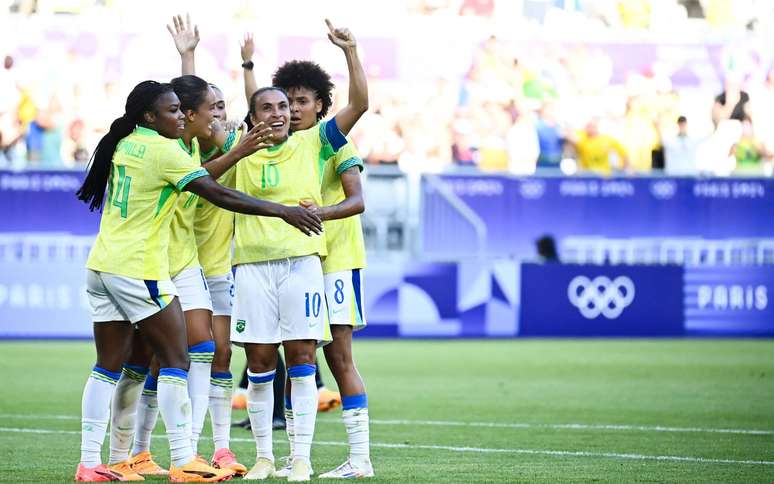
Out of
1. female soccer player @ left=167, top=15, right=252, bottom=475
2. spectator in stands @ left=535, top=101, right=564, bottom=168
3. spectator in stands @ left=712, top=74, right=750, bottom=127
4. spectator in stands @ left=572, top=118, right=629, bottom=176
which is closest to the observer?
female soccer player @ left=167, top=15, right=252, bottom=475

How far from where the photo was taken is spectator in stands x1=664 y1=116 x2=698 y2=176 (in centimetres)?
2325

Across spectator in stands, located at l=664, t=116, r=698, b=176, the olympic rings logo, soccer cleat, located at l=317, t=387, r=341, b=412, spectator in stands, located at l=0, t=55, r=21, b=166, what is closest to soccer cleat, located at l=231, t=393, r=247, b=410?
soccer cleat, located at l=317, t=387, r=341, b=412

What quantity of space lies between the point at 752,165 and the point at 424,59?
608 centimetres

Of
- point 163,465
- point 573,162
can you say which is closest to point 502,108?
point 573,162

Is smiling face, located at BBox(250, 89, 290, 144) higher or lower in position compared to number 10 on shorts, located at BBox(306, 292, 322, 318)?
higher

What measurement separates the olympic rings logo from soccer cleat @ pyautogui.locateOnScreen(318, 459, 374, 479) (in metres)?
13.4

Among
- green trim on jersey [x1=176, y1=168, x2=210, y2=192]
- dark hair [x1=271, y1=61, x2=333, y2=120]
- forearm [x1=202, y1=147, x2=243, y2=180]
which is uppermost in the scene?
dark hair [x1=271, y1=61, x2=333, y2=120]

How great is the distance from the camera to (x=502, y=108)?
2366 cm

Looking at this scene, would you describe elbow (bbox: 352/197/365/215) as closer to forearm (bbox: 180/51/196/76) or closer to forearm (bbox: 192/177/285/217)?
forearm (bbox: 192/177/285/217)

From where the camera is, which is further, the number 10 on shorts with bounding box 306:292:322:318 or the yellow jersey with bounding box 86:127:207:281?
the number 10 on shorts with bounding box 306:292:322:318

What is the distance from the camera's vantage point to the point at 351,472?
773cm

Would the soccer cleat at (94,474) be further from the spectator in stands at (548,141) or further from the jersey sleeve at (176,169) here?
the spectator in stands at (548,141)

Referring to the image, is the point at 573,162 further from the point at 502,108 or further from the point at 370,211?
the point at 370,211

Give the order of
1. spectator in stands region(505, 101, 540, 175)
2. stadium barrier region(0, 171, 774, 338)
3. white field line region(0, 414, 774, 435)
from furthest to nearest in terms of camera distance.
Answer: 1. spectator in stands region(505, 101, 540, 175)
2. stadium barrier region(0, 171, 774, 338)
3. white field line region(0, 414, 774, 435)
